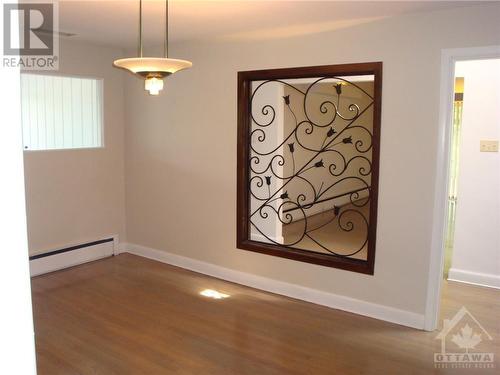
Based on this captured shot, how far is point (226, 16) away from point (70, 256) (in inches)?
125

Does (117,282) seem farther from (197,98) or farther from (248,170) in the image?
(197,98)

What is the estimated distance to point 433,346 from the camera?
3393 mm

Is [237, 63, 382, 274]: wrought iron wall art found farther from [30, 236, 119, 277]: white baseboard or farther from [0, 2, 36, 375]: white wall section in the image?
[0, 2, 36, 375]: white wall section

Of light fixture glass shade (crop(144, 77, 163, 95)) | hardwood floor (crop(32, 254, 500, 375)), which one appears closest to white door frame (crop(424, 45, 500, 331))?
hardwood floor (crop(32, 254, 500, 375))

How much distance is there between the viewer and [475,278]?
4656mm

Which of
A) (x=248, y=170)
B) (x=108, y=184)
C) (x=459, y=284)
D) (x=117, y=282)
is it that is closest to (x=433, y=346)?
(x=459, y=284)

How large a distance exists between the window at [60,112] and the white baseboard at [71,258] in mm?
1171

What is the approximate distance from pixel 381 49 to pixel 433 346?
2312 mm

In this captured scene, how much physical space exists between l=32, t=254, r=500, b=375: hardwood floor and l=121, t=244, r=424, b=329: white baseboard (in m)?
0.08

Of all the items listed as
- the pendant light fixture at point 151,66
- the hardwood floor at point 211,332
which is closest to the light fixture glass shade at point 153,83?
the pendant light fixture at point 151,66

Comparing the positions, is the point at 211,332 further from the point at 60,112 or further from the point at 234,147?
the point at 60,112

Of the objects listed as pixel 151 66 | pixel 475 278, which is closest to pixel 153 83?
pixel 151 66

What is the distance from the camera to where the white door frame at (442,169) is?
334cm

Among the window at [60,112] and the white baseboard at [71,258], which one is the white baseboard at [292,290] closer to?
the white baseboard at [71,258]
